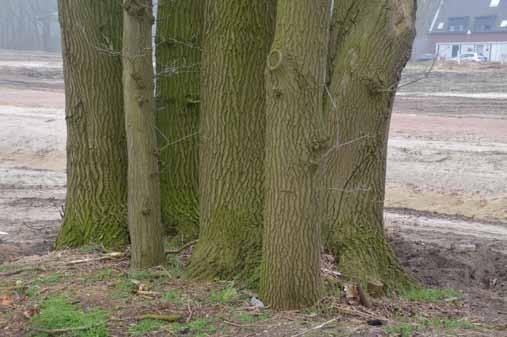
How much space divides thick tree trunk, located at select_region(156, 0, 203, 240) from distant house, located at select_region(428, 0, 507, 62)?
56.0 m

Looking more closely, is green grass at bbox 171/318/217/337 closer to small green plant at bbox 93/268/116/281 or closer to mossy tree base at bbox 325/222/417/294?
small green plant at bbox 93/268/116/281

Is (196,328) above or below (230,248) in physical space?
below

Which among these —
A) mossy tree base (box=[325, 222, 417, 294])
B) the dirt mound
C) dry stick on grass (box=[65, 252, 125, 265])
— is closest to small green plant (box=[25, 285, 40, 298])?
dry stick on grass (box=[65, 252, 125, 265])

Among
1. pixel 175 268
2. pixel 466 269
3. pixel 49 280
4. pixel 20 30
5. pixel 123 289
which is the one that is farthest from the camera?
pixel 20 30

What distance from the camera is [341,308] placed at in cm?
551

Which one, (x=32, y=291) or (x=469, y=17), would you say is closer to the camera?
(x=32, y=291)

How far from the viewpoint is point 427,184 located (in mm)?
15312

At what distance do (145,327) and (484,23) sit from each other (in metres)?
62.2

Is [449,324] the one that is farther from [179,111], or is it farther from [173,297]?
[179,111]

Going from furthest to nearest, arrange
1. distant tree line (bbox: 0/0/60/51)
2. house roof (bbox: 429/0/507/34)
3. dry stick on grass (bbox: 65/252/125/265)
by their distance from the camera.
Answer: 1. distant tree line (bbox: 0/0/60/51)
2. house roof (bbox: 429/0/507/34)
3. dry stick on grass (bbox: 65/252/125/265)

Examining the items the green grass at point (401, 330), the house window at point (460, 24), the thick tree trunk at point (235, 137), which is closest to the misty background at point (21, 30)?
the house window at point (460, 24)

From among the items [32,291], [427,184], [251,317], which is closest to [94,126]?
[32,291]

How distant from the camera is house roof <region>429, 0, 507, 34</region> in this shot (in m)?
61.4

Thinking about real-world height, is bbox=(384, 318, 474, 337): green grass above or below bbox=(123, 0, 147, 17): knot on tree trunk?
below
